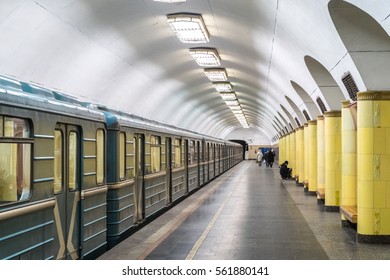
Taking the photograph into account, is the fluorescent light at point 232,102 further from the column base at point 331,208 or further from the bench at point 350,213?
the bench at point 350,213

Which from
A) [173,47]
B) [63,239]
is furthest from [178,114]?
[63,239]

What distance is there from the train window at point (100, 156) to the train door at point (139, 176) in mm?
1916

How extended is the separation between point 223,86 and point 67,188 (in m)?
19.7

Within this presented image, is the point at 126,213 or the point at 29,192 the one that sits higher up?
the point at 29,192

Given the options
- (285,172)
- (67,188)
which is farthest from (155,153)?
(285,172)

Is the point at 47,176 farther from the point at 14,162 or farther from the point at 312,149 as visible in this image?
the point at 312,149

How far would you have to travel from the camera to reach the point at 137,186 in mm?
10703

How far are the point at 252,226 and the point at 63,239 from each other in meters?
5.69

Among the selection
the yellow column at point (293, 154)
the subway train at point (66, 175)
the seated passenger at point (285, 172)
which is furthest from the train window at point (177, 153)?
the seated passenger at point (285, 172)

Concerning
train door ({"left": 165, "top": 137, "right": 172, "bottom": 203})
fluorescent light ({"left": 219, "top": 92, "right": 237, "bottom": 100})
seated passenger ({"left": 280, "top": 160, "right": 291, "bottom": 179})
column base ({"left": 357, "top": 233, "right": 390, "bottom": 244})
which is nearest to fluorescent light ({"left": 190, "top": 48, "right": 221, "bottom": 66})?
train door ({"left": 165, "top": 137, "right": 172, "bottom": 203})

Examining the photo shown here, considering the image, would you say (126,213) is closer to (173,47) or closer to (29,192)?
(29,192)

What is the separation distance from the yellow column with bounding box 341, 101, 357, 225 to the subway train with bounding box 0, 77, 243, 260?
4.29 meters

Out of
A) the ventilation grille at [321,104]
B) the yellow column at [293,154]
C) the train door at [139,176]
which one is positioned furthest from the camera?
the yellow column at [293,154]

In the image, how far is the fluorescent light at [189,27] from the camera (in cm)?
1277
